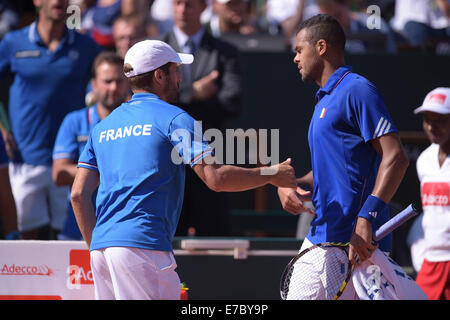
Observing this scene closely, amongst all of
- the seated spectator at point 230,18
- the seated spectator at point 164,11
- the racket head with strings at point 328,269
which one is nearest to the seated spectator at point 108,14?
the seated spectator at point 164,11

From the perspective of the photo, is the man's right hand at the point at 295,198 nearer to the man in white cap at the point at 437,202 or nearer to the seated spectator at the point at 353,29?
the man in white cap at the point at 437,202

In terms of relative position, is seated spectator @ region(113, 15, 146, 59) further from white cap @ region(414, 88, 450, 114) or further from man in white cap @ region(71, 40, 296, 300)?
man in white cap @ region(71, 40, 296, 300)

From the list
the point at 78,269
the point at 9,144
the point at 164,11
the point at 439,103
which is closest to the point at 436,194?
the point at 439,103

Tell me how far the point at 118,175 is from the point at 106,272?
0.51m

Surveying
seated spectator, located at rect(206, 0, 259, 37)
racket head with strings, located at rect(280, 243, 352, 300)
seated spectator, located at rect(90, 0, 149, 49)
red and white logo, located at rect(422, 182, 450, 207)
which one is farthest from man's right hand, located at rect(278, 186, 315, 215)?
seated spectator, located at rect(90, 0, 149, 49)

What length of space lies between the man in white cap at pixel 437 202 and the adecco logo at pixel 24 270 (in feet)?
9.24

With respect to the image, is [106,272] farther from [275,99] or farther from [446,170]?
[275,99]

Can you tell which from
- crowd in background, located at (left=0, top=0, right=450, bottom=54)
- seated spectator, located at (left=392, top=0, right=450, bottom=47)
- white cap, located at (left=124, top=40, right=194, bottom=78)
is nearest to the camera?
white cap, located at (left=124, top=40, right=194, bottom=78)

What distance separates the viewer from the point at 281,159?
312 inches

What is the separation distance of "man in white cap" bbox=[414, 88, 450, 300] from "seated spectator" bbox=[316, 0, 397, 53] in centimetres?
256

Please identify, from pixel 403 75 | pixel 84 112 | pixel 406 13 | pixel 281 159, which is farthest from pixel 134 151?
pixel 406 13

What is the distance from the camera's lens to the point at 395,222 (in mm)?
3773

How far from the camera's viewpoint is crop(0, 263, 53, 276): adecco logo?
5086 millimetres

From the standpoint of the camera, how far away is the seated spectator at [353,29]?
825 cm
